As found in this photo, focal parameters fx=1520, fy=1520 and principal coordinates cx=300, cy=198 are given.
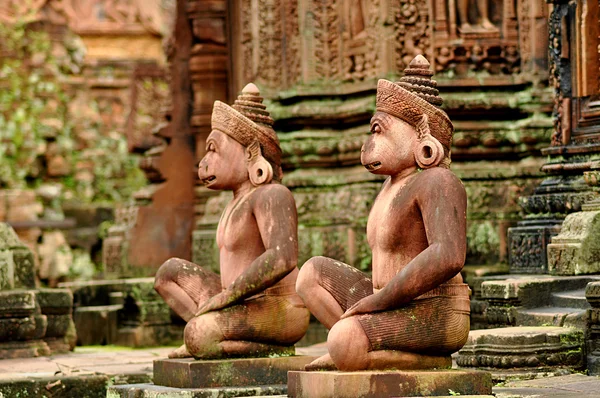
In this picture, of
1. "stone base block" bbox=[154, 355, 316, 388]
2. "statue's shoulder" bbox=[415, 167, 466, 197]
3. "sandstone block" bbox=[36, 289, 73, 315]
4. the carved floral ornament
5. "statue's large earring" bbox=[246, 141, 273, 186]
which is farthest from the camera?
the carved floral ornament

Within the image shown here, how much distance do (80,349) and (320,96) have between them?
118 inches

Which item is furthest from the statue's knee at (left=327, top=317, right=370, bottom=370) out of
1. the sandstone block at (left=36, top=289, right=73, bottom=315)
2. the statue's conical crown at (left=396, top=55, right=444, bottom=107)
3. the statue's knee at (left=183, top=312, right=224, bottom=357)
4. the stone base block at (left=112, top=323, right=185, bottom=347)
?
the stone base block at (left=112, top=323, right=185, bottom=347)

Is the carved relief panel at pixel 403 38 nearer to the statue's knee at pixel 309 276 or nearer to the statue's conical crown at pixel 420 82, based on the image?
the statue's conical crown at pixel 420 82

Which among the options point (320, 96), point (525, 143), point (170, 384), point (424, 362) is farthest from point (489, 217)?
point (424, 362)

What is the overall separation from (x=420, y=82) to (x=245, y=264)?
5.79ft

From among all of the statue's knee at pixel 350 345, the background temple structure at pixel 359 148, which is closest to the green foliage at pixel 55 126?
the background temple structure at pixel 359 148

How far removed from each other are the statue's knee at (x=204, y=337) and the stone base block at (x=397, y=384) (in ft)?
4.83

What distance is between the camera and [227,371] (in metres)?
8.20

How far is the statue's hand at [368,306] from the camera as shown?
687 cm

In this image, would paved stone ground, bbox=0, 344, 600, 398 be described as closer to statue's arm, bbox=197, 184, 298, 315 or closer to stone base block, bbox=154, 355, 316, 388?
stone base block, bbox=154, 355, 316, 388

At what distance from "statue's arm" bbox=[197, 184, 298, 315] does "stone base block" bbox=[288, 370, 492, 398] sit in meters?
1.38

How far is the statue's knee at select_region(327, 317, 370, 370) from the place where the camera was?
6.80m

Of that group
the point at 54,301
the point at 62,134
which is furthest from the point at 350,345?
the point at 62,134

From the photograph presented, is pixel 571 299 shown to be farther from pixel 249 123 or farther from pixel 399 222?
pixel 399 222
